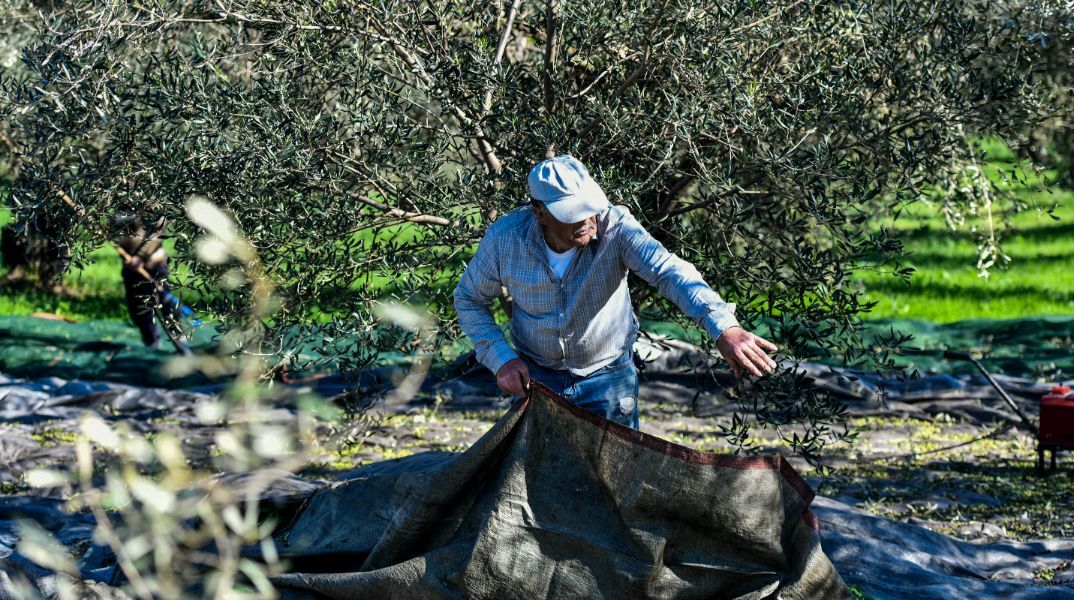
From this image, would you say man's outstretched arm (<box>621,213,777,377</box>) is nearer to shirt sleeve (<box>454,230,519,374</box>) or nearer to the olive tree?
shirt sleeve (<box>454,230,519,374</box>)

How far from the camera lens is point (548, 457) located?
4605 millimetres

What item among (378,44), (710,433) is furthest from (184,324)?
(710,433)

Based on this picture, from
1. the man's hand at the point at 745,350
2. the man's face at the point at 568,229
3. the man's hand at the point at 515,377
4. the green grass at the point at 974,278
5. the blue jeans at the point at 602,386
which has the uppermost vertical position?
the green grass at the point at 974,278

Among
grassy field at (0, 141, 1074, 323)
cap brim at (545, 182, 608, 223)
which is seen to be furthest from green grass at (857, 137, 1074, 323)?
cap brim at (545, 182, 608, 223)

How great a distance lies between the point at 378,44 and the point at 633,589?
12.1ft

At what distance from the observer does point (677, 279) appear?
438 cm

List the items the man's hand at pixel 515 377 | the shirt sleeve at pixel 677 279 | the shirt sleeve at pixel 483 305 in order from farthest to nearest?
1. the shirt sleeve at pixel 483 305
2. the man's hand at pixel 515 377
3. the shirt sleeve at pixel 677 279

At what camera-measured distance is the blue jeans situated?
15.8ft

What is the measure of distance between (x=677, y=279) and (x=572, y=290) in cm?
47

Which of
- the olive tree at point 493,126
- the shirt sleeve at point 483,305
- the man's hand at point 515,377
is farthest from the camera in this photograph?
the olive tree at point 493,126

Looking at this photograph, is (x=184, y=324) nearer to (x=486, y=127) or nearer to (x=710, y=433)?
(x=486, y=127)

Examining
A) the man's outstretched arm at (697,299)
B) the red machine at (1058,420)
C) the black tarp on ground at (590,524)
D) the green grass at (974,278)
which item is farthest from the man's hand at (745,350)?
the green grass at (974,278)

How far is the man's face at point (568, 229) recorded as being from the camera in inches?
175

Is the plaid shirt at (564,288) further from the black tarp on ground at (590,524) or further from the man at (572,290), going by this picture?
the black tarp on ground at (590,524)
